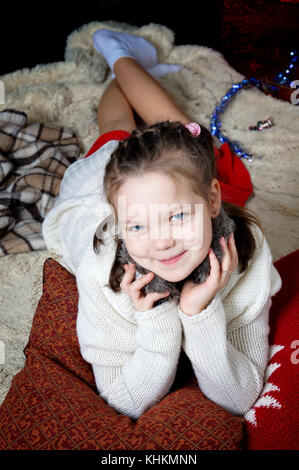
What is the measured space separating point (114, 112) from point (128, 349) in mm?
1021

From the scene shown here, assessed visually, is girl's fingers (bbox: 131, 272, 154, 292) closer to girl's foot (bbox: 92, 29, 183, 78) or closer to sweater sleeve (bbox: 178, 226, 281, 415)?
sweater sleeve (bbox: 178, 226, 281, 415)

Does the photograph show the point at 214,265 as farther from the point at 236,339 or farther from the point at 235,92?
the point at 235,92

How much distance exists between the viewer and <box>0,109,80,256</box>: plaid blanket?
1.58 meters

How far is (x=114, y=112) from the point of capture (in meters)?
1.76

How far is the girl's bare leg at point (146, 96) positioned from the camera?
5.34ft

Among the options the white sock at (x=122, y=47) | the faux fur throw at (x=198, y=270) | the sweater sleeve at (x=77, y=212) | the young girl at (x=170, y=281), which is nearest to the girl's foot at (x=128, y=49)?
the white sock at (x=122, y=47)

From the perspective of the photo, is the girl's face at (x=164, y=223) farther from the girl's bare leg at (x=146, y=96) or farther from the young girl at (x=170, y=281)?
the girl's bare leg at (x=146, y=96)

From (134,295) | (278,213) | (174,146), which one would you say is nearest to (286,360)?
(134,295)

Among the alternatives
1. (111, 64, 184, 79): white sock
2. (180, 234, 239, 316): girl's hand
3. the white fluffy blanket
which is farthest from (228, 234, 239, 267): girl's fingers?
(111, 64, 184, 79): white sock

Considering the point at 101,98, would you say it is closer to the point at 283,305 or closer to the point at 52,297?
the point at 52,297

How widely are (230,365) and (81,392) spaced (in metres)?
0.33

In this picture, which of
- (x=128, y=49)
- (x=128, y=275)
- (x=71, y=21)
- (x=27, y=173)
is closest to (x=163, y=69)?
(x=128, y=49)

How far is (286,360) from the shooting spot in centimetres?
102

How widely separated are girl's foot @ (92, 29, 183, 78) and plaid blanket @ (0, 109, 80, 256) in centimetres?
40
